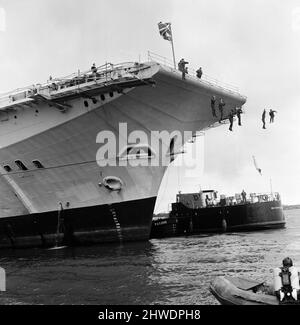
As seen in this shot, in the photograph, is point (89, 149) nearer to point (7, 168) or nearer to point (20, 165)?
point (20, 165)

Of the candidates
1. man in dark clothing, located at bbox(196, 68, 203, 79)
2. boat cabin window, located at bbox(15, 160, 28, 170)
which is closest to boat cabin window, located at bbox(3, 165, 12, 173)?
boat cabin window, located at bbox(15, 160, 28, 170)

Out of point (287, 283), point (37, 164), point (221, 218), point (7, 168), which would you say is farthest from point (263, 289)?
point (221, 218)

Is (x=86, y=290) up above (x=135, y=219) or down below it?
below

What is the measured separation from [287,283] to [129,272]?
7.79m

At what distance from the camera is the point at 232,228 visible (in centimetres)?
3394

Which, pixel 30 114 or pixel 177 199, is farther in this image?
pixel 177 199

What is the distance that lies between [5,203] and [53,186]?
3517 millimetres

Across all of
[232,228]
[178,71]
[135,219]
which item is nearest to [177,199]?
[232,228]

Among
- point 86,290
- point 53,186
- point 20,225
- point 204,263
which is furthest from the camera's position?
point 20,225

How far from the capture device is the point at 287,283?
7.02 metres

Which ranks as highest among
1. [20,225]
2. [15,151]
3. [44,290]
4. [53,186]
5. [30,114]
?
[30,114]

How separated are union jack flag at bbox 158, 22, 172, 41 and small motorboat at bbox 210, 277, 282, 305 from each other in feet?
43.3
